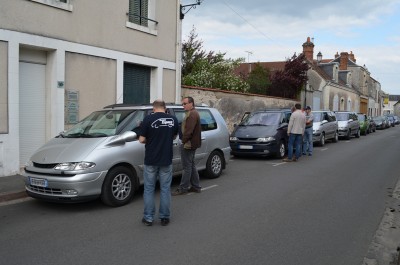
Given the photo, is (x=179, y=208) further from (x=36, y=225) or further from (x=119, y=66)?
(x=119, y=66)

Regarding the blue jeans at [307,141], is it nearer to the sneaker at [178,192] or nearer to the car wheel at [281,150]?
Answer: the car wheel at [281,150]

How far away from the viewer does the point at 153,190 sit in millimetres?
5688

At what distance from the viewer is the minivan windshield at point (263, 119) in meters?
13.4

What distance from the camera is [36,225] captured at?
5.68m

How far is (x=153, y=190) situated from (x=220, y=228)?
3.62ft

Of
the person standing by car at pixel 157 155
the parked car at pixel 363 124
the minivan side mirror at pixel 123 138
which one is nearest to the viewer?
the person standing by car at pixel 157 155

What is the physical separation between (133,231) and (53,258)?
122 centimetres

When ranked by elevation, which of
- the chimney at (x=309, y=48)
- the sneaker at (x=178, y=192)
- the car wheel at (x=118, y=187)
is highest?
the chimney at (x=309, y=48)

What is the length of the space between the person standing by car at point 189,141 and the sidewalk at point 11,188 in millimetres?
2924

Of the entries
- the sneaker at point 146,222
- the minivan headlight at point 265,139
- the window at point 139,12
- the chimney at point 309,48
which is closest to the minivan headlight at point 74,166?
the sneaker at point 146,222

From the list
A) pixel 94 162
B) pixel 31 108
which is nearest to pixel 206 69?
pixel 31 108

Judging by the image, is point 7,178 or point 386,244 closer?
point 386,244

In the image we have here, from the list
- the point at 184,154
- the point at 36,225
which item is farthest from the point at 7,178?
the point at 184,154

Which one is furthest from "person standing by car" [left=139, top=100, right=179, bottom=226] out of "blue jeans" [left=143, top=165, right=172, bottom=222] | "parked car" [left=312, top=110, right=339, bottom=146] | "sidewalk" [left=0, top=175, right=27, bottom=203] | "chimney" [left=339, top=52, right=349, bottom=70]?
"chimney" [left=339, top=52, right=349, bottom=70]
